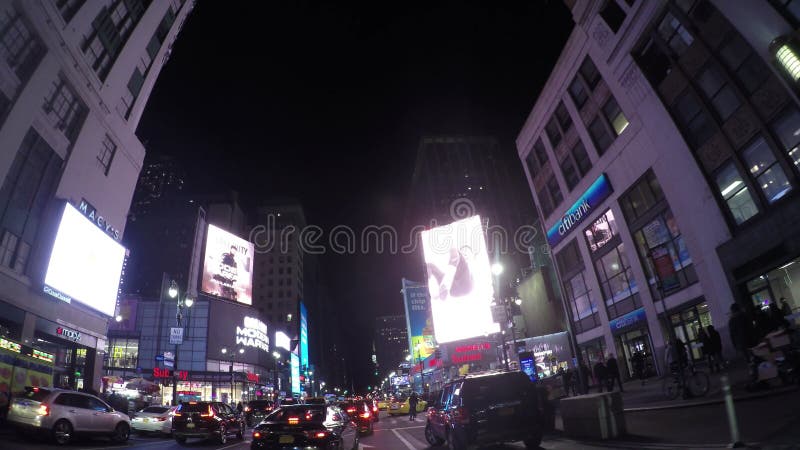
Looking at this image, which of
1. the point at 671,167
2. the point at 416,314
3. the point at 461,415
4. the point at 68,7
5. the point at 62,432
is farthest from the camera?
the point at 416,314

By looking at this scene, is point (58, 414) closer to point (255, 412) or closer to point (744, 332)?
point (255, 412)

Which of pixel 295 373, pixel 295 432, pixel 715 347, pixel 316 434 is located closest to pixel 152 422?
pixel 295 432

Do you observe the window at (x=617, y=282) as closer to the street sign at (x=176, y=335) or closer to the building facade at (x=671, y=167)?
the building facade at (x=671, y=167)

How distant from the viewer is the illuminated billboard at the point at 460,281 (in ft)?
137

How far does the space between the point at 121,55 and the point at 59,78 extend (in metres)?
6.54

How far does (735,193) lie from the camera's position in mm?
19328

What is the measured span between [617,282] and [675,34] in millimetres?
16262

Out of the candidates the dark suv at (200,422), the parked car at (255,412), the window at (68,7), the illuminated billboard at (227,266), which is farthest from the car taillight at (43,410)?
the illuminated billboard at (227,266)

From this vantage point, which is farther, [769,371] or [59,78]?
[59,78]

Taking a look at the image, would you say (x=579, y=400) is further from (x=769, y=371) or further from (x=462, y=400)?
(x=769, y=371)

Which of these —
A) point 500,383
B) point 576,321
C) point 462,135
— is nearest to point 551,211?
point 576,321

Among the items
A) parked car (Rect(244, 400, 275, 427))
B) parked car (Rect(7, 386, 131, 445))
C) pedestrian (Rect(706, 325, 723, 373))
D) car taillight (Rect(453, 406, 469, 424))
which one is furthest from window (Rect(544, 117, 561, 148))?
parked car (Rect(7, 386, 131, 445))

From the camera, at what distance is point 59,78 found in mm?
25906

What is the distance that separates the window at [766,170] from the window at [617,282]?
10773 mm
